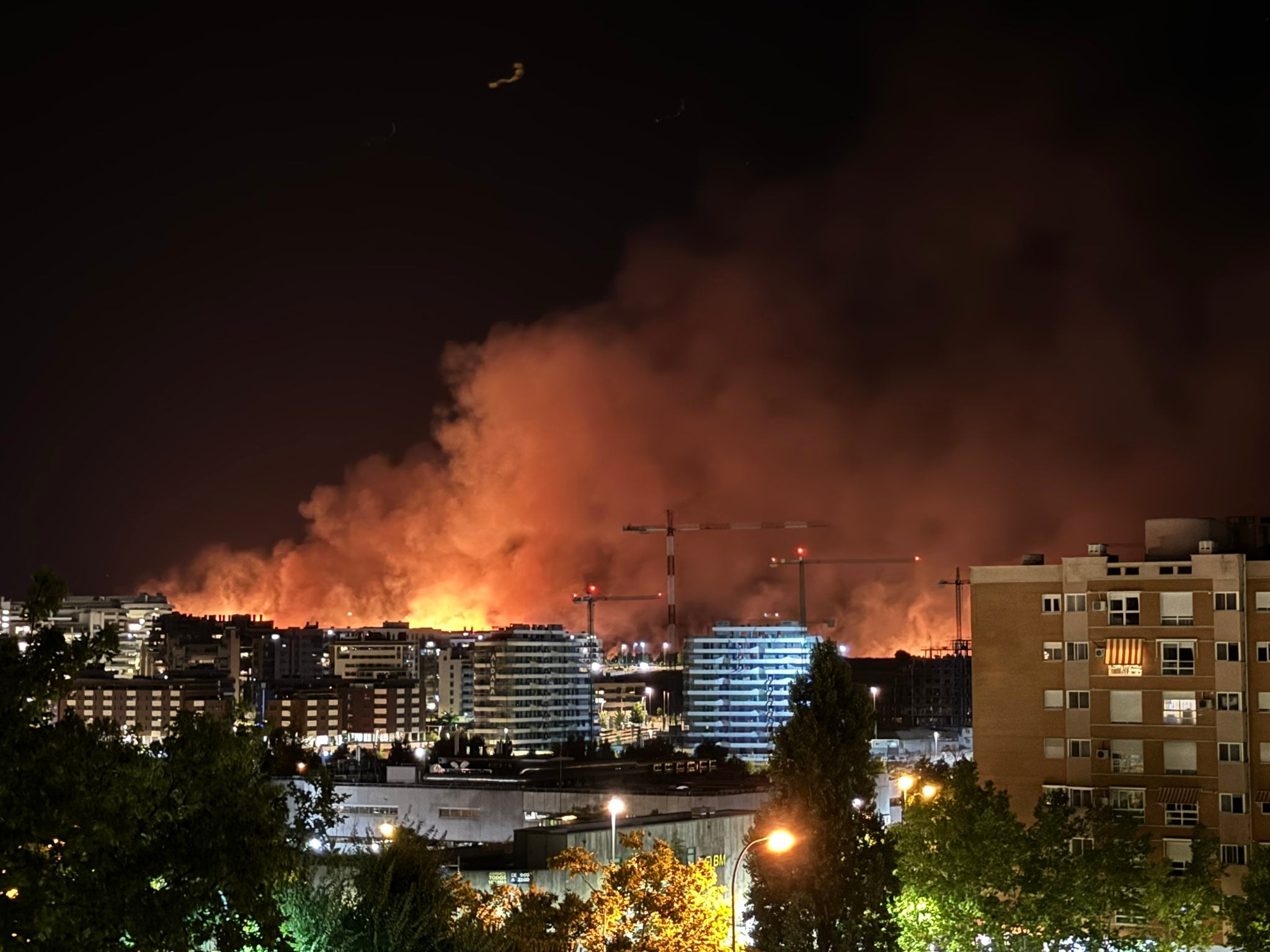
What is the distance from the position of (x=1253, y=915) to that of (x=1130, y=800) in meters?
7.62

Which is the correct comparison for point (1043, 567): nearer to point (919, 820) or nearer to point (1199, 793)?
point (1199, 793)

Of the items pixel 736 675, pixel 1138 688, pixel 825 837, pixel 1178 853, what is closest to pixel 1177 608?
pixel 1138 688

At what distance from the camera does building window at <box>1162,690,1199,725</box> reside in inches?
1174

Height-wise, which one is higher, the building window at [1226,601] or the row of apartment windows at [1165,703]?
the building window at [1226,601]

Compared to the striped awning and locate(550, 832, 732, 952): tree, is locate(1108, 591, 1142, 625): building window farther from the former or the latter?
locate(550, 832, 732, 952): tree

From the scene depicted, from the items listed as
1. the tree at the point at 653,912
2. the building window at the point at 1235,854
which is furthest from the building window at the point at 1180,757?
the tree at the point at 653,912

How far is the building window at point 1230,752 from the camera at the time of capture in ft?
95.3

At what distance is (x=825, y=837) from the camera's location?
64.8 ft

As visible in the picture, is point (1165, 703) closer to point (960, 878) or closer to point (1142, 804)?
point (1142, 804)

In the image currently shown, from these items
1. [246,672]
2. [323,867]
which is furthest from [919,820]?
[246,672]

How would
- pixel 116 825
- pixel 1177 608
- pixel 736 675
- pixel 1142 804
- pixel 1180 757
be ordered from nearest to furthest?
1. pixel 116 825
2. pixel 1142 804
3. pixel 1180 757
4. pixel 1177 608
5. pixel 736 675

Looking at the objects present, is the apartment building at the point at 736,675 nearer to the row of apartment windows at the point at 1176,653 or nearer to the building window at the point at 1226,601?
the row of apartment windows at the point at 1176,653

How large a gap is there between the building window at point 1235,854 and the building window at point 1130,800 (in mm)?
1504

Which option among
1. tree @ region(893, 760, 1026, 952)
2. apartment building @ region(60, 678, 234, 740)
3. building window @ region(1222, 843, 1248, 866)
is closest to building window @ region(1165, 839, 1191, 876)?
building window @ region(1222, 843, 1248, 866)
